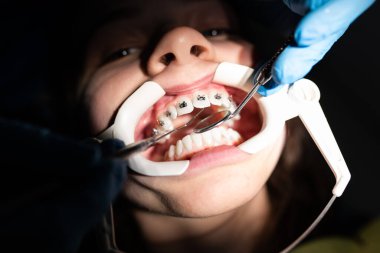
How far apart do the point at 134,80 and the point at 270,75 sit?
358 millimetres

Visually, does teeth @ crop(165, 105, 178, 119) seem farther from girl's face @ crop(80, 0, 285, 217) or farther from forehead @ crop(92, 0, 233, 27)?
forehead @ crop(92, 0, 233, 27)

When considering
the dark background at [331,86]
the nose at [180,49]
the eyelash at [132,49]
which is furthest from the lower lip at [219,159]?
the dark background at [331,86]

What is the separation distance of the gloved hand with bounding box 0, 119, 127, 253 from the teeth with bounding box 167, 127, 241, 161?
276 mm

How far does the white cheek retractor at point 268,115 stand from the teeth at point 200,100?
7cm

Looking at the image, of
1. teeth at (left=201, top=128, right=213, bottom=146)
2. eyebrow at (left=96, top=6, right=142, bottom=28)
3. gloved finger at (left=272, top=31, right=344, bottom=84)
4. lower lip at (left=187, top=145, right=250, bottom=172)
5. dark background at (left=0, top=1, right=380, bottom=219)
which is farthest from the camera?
dark background at (left=0, top=1, right=380, bottom=219)

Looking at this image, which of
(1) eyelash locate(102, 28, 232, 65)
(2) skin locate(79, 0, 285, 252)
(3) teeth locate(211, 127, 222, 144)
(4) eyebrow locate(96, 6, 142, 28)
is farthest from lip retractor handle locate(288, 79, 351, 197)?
(4) eyebrow locate(96, 6, 142, 28)

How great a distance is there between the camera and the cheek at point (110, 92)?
3.02ft

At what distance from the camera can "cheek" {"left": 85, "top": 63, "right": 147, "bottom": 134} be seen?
92 cm

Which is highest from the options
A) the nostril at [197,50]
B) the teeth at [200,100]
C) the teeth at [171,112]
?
the nostril at [197,50]

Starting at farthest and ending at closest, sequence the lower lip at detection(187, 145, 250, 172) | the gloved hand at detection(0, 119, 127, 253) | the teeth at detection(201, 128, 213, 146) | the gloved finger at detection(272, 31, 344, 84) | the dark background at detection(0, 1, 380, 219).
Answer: the dark background at detection(0, 1, 380, 219)
the teeth at detection(201, 128, 213, 146)
the lower lip at detection(187, 145, 250, 172)
the gloved finger at detection(272, 31, 344, 84)
the gloved hand at detection(0, 119, 127, 253)

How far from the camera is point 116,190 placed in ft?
2.15

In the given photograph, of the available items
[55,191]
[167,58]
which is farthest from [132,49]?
[55,191]

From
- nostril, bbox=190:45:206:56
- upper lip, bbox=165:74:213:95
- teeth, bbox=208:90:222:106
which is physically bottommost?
teeth, bbox=208:90:222:106

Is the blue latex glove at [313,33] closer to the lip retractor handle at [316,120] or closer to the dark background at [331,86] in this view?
the lip retractor handle at [316,120]
